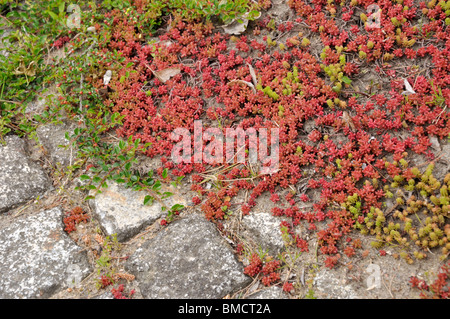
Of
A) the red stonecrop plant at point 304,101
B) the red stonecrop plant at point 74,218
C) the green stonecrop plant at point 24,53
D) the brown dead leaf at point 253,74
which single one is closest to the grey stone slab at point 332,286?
the red stonecrop plant at point 304,101

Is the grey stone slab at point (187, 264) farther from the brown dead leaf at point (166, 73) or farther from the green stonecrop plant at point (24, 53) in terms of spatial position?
the green stonecrop plant at point (24, 53)

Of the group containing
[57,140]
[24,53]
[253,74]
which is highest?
[24,53]

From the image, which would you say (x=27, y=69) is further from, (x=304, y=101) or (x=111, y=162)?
(x=304, y=101)

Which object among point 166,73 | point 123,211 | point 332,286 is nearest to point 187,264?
point 123,211

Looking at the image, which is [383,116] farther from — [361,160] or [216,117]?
[216,117]

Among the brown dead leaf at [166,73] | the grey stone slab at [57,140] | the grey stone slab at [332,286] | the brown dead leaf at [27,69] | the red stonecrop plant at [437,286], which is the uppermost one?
the brown dead leaf at [27,69]
